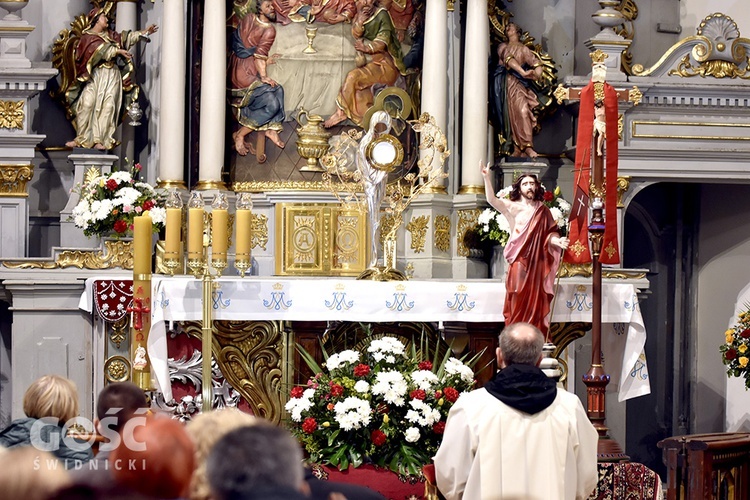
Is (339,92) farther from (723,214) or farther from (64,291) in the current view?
(723,214)

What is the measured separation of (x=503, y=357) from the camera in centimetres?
541

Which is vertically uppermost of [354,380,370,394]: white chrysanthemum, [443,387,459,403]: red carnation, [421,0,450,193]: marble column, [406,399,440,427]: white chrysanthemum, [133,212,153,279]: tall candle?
[421,0,450,193]: marble column

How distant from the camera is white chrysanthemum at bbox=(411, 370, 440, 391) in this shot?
7508 millimetres

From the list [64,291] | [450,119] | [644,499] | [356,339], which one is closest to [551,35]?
[450,119]

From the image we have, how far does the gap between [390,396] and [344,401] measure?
0.27 metres

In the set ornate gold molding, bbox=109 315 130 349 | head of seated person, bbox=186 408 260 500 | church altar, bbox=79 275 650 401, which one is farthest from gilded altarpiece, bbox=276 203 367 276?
head of seated person, bbox=186 408 260 500

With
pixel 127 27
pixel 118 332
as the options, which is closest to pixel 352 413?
pixel 118 332

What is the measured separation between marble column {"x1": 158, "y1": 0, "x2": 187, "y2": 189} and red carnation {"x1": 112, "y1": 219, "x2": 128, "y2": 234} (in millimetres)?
1053

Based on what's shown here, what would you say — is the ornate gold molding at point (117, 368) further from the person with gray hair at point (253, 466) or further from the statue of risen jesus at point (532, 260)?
the person with gray hair at point (253, 466)

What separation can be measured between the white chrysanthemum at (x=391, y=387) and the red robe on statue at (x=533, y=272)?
5.24ft

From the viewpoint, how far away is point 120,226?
33.7 feet

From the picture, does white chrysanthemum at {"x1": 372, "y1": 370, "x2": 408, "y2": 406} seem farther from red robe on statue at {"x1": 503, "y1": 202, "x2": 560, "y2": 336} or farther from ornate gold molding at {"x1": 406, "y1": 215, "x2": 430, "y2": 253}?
ornate gold molding at {"x1": 406, "y1": 215, "x2": 430, "y2": 253}

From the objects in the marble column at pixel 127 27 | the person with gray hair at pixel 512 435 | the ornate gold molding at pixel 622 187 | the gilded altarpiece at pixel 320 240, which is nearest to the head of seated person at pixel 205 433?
the person with gray hair at pixel 512 435

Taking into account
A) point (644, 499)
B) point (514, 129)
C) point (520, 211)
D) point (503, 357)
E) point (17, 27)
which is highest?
point (17, 27)
